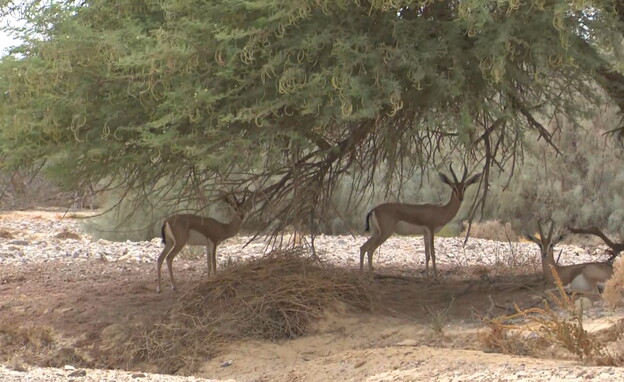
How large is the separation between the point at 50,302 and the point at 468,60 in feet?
20.8

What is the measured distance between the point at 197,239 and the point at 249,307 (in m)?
2.05

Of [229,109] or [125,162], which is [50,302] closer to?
[125,162]

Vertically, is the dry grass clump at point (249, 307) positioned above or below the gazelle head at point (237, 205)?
below

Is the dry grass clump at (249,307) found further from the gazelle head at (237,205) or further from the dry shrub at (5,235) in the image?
the dry shrub at (5,235)

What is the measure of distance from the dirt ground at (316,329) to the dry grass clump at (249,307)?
0.61ft

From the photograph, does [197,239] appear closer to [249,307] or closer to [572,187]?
[249,307]

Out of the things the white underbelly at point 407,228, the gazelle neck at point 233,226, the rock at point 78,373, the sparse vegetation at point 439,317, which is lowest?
the rock at point 78,373

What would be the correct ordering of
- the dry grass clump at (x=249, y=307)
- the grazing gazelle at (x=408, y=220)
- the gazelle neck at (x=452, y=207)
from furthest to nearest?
1. the gazelle neck at (x=452, y=207)
2. the grazing gazelle at (x=408, y=220)
3. the dry grass clump at (x=249, y=307)

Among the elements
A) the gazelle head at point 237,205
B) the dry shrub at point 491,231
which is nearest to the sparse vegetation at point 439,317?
the gazelle head at point 237,205

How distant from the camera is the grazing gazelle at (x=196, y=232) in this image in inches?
532

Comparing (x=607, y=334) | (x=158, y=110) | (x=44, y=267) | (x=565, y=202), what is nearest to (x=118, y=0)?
(x=158, y=110)

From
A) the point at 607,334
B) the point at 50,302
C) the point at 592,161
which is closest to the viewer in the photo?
the point at 607,334

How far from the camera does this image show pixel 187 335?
38.5 feet

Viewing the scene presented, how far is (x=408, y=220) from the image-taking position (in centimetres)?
1437
